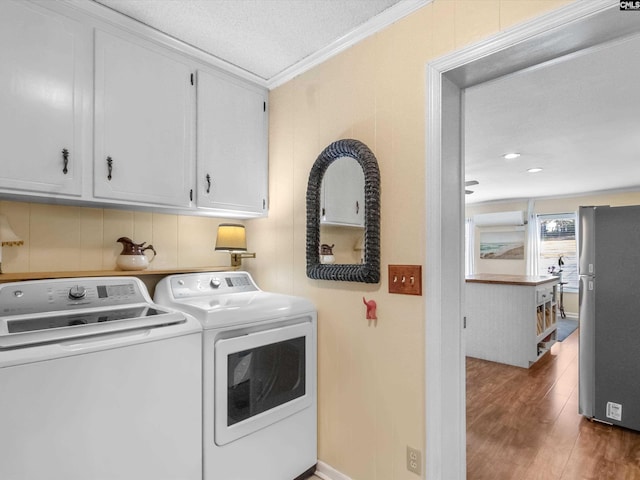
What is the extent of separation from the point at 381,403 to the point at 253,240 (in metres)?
1.36

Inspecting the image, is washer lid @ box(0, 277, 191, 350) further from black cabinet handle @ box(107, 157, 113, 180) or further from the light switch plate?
the light switch plate

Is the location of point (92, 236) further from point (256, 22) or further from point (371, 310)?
point (371, 310)

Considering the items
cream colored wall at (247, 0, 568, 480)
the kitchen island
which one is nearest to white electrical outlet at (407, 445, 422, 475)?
cream colored wall at (247, 0, 568, 480)

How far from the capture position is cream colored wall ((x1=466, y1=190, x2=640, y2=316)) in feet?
20.0


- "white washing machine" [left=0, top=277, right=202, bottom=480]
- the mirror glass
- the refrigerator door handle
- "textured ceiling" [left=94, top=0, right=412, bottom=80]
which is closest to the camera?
"white washing machine" [left=0, top=277, right=202, bottom=480]

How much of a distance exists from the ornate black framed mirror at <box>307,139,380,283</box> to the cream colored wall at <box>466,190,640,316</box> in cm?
642

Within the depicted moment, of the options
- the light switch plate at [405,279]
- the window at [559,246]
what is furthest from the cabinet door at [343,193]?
the window at [559,246]

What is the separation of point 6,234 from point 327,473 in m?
2.00

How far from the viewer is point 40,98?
1.47 m

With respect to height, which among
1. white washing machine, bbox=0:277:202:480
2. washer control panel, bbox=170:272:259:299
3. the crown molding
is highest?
the crown molding

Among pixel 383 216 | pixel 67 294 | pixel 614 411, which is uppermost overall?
pixel 383 216

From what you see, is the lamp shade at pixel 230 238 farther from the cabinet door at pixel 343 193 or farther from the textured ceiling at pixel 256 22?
the textured ceiling at pixel 256 22

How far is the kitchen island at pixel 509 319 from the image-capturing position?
380cm

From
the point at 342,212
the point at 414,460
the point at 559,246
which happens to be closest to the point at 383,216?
the point at 342,212
